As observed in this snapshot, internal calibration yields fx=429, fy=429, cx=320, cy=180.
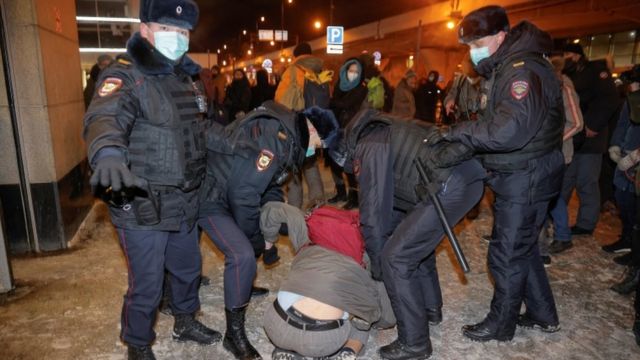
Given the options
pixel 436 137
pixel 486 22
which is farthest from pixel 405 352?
pixel 486 22

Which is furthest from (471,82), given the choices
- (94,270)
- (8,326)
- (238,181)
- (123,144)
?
(8,326)

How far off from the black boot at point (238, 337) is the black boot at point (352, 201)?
10.8 feet

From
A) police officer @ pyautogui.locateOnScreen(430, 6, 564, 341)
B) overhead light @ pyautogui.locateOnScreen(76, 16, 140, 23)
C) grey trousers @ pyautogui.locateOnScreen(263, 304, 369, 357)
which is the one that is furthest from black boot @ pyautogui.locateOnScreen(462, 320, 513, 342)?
overhead light @ pyautogui.locateOnScreen(76, 16, 140, 23)

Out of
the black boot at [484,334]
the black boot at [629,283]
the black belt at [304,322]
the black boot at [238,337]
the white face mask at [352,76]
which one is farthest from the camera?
the white face mask at [352,76]

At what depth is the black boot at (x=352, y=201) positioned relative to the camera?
5773mm

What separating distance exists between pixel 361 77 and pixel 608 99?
288 cm

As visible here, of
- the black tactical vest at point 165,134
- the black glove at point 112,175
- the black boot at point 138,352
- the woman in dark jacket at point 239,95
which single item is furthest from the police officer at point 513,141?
the woman in dark jacket at point 239,95

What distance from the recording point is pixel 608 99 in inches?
188

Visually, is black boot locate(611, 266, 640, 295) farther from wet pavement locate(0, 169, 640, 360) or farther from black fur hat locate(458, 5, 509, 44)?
black fur hat locate(458, 5, 509, 44)

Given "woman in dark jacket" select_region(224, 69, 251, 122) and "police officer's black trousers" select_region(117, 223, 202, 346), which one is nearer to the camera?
"police officer's black trousers" select_region(117, 223, 202, 346)

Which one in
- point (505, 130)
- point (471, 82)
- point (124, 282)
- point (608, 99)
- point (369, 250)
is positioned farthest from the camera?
point (608, 99)

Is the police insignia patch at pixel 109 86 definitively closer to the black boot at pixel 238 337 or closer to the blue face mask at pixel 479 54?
the black boot at pixel 238 337

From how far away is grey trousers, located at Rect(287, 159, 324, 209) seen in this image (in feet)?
16.6

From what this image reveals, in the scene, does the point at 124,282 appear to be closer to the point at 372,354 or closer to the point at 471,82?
the point at 372,354
